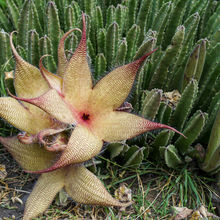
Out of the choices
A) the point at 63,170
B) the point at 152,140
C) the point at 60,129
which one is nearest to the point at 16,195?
the point at 63,170

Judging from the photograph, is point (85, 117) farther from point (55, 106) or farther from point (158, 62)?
point (158, 62)

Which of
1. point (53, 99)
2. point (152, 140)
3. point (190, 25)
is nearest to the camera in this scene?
point (53, 99)

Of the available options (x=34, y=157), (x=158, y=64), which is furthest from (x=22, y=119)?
(x=158, y=64)

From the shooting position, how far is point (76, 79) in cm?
132

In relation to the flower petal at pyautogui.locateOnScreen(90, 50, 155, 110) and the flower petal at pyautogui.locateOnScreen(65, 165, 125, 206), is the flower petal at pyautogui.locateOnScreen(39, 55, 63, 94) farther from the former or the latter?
the flower petal at pyautogui.locateOnScreen(65, 165, 125, 206)

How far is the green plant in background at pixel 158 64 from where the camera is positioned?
1580 mm

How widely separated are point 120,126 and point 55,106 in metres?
0.27

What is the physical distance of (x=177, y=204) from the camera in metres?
1.57

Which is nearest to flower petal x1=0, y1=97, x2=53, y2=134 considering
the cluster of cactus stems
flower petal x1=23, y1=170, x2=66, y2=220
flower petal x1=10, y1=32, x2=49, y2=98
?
flower petal x1=10, y1=32, x2=49, y2=98

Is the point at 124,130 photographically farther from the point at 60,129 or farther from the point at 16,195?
the point at 16,195

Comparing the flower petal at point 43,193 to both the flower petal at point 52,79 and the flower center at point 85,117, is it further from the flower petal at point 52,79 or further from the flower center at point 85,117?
the flower petal at point 52,79

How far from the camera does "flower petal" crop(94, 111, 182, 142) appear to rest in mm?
1201

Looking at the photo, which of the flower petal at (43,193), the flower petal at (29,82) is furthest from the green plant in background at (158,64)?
the flower petal at (43,193)

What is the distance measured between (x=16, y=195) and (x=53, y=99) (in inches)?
23.6
